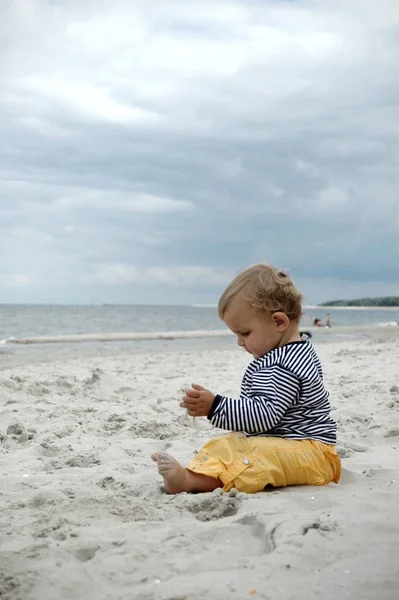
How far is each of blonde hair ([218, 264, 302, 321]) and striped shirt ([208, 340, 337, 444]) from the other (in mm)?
211

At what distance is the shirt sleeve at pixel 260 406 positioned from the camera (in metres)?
2.98

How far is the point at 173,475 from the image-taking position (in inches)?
113

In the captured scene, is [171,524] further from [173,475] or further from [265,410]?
[265,410]

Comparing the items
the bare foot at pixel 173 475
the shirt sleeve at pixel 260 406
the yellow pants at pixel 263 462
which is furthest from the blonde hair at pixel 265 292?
the bare foot at pixel 173 475

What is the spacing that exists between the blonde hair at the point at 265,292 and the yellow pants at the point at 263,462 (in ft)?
2.14

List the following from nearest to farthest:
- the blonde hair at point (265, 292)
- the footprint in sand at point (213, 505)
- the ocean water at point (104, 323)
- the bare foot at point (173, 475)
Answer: the footprint in sand at point (213, 505), the bare foot at point (173, 475), the blonde hair at point (265, 292), the ocean water at point (104, 323)

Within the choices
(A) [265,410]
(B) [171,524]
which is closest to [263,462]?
(A) [265,410]

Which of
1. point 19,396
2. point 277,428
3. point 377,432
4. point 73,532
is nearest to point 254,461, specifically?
point 277,428

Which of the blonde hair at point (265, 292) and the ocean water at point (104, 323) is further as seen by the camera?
the ocean water at point (104, 323)

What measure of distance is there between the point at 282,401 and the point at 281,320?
418mm

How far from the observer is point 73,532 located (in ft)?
7.68

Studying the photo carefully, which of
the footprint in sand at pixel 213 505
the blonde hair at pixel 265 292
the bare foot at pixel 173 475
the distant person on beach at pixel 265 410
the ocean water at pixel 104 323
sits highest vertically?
the blonde hair at pixel 265 292

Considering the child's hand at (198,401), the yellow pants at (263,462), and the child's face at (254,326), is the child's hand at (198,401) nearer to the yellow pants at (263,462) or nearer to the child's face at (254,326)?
the yellow pants at (263,462)

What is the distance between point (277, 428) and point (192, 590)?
137 centimetres
